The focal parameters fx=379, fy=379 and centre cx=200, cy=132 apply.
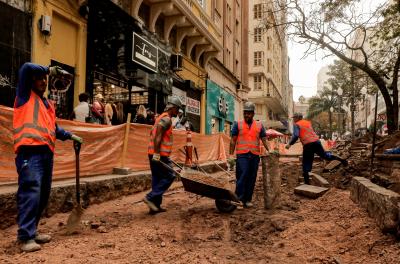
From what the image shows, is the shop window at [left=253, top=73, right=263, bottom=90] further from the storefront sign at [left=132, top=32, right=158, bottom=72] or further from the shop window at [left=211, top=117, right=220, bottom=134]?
the storefront sign at [left=132, top=32, right=158, bottom=72]

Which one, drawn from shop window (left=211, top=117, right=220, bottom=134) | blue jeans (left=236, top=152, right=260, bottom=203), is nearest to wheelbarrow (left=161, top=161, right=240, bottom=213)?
blue jeans (left=236, top=152, right=260, bottom=203)

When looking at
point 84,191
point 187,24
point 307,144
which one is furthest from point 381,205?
point 187,24

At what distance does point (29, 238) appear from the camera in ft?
12.8

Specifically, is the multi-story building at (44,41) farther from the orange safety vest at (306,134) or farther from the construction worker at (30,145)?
the orange safety vest at (306,134)

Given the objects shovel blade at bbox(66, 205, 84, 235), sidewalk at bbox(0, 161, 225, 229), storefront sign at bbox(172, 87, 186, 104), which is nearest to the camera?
shovel blade at bbox(66, 205, 84, 235)

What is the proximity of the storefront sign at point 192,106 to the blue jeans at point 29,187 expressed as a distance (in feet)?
49.2

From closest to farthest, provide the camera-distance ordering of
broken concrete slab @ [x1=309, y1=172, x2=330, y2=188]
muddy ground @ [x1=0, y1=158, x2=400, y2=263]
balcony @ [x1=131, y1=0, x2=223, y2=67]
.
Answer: muddy ground @ [x1=0, y1=158, x2=400, y2=263]
broken concrete slab @ [x1=309, y1=172, x2=330, y2=188]
balcony @ [x1=131, y1=0, x2=223, y2=67]

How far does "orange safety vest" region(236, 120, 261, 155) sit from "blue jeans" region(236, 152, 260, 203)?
3.3 inches

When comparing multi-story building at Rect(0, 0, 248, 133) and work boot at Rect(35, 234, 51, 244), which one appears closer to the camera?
work boot at Rect(35, 234, 51, 244)

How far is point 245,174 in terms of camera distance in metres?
6.22

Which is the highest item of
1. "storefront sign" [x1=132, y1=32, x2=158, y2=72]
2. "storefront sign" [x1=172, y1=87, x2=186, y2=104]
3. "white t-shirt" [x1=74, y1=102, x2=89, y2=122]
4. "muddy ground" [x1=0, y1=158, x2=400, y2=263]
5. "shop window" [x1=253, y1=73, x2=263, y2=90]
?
"shop window" [x1=253, y1=73, x2=263, y2=90]

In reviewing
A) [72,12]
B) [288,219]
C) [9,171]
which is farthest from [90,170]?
[72,12]

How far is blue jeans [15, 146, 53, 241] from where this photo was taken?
3881mm

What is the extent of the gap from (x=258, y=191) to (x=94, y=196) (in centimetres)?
356
